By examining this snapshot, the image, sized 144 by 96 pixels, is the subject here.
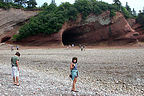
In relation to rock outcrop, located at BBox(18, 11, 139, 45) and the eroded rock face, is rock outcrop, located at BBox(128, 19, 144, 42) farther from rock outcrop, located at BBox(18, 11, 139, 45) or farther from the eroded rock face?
the eroded rock face

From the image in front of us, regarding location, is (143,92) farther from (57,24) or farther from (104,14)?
(104,14)

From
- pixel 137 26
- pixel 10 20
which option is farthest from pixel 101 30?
pixel 10 20

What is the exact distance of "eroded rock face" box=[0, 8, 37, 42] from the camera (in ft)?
131

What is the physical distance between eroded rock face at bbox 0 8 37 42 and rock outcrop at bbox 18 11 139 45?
6.30m

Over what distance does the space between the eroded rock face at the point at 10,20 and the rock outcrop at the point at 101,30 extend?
630 centimetres

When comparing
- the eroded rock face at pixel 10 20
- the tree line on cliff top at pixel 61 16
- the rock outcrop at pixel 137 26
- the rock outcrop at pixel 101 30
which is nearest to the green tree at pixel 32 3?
the eroded rock face at pixel 10 20

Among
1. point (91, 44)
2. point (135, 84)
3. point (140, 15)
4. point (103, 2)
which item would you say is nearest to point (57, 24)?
point (91, 44)

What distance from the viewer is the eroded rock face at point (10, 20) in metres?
39.8

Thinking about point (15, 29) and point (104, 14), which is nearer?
point (104, 14)

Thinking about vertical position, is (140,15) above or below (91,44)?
above

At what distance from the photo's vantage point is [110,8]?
130ft

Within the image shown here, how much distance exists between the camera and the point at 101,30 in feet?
132

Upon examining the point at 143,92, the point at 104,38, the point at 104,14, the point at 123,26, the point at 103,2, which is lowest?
the point at 143,92

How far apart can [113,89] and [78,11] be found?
1291 inches
